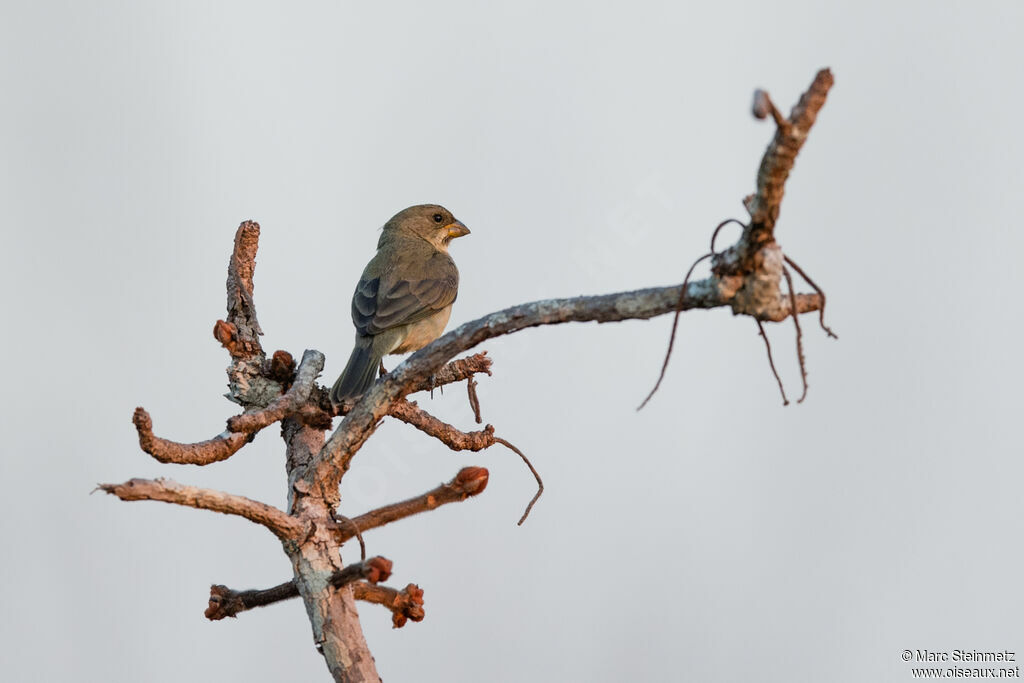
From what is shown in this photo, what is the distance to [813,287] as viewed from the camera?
11.9 feet

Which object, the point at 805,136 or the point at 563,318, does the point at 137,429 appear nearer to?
the point at 563,318

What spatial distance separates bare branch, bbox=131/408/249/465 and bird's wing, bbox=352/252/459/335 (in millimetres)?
2265

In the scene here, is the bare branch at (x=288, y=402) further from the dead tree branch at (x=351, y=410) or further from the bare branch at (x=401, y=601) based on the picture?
the bare branch at (x=401, y=601)

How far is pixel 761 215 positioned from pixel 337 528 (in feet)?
7.91

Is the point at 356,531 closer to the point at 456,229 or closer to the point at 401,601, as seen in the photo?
the point at 401,601

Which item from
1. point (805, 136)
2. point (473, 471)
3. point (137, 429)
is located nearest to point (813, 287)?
point (805, 136)

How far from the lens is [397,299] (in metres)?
7.34

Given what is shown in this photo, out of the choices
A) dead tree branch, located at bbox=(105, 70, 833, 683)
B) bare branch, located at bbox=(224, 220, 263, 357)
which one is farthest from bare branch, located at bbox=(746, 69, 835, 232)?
bare branch, located at bbox=(224, 220, 263, 357)

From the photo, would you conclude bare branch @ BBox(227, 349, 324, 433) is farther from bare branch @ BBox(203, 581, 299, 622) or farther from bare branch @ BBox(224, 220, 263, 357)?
bare branch @ BBox(203, 581, 299, 622)

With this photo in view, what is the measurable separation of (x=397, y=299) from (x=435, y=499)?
2.85 metres

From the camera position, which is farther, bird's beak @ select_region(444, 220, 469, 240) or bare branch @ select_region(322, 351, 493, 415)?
bird's beak @ select_region(444, 220, 469, 240)

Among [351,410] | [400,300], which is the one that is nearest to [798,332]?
[351,410]

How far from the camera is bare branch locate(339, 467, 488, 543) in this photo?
4699mm

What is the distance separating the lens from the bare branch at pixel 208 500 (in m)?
3.90
